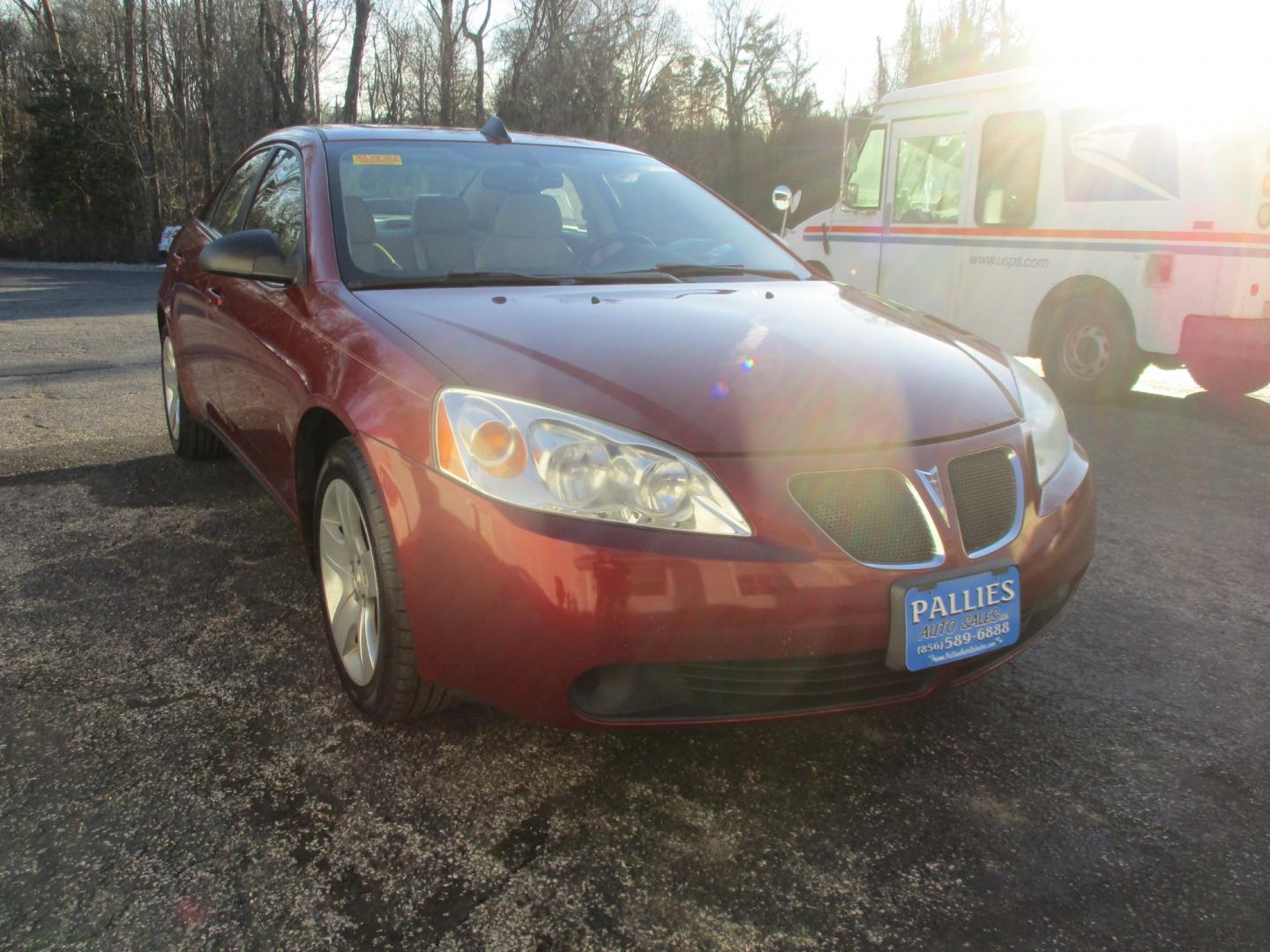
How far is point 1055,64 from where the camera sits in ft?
23.4

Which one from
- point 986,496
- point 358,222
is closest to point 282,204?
point 358,222

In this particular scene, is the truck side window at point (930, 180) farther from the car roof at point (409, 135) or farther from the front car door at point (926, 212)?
the car roof at point (409, 135)

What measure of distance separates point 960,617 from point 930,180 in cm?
687

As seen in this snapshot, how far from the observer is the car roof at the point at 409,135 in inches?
132

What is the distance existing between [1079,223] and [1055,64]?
114 centimetres

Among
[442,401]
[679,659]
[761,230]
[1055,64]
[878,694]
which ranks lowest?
[878,694]

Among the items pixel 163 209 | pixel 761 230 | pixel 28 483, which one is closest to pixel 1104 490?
pixel 761 230

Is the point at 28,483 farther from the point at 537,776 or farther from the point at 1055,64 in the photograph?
the point at 1055,64

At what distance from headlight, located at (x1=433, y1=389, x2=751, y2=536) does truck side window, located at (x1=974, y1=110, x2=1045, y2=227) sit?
6.39 metres

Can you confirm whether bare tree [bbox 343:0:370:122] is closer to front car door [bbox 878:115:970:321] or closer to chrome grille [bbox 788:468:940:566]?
front car door [bbox 878:115:970:321]

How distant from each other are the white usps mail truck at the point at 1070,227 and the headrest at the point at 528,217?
4740mm

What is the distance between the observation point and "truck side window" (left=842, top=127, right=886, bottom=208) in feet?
27.7

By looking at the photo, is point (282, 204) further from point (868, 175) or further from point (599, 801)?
point (868, 175)

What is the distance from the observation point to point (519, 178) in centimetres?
331
